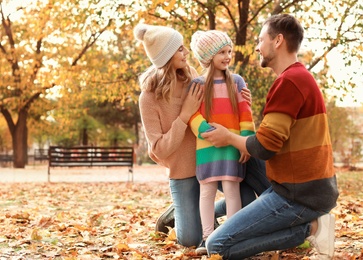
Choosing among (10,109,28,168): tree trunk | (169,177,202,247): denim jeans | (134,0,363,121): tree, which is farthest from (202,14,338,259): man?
(10,109,28,168): tree trunk

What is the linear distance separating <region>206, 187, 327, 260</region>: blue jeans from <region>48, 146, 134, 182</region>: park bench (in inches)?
498

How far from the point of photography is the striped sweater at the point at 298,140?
3.96 metres

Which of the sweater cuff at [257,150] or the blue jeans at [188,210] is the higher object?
the sweater cuff at [257,150]

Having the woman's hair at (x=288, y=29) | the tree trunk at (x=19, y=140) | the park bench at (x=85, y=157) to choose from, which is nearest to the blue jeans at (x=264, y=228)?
the woman's hair at (x=288, y=29)

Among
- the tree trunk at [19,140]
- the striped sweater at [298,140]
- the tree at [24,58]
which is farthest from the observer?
the tree trunk at [19,140]

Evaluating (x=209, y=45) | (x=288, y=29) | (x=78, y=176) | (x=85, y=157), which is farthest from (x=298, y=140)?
(x=78, y=176)

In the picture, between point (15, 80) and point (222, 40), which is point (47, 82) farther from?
point (222, 40)

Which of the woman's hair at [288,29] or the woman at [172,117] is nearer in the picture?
the woman's hair at [288,29]

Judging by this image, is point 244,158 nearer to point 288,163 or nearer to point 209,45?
point 288,163

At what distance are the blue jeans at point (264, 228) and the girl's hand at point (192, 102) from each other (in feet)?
3.08

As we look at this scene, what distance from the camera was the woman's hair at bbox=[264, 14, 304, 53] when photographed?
4133 mm

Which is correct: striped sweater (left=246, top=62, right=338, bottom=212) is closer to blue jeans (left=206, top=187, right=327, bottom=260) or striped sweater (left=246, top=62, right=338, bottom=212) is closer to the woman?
blue jeans (left=206, top=187, right=327, bottom=260)

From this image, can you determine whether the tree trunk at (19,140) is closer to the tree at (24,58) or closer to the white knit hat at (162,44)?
the tree at (24,58)

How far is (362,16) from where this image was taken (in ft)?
44.0
